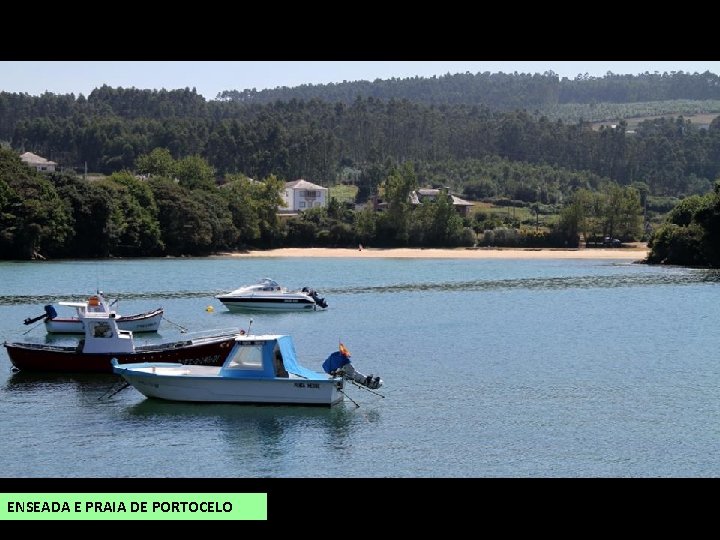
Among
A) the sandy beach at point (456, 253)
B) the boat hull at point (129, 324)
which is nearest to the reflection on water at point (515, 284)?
the boat hull at point (129, 324)

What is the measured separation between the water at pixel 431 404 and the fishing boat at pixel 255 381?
400 mm

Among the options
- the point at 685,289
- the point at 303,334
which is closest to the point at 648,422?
the point at 303,334

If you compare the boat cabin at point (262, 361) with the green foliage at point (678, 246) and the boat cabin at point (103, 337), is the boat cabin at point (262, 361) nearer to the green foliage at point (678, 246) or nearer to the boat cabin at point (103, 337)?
the boat cabin at point (103, 337)

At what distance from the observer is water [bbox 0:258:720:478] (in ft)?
92.2

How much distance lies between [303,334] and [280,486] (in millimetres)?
47748

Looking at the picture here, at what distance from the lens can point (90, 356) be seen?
41.0 m

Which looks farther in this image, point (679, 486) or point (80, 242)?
point (80, 242)

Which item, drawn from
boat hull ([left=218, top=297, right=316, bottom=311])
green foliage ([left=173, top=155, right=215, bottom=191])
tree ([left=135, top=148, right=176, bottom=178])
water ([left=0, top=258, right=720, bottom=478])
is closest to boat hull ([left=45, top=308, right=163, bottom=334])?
water ([left=0, top=258, right=720, bottom=478])

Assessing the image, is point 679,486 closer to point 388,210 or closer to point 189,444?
point 189,444

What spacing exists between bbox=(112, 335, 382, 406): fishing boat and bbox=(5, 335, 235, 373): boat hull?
333 cm

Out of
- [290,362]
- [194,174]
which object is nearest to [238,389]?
[290,362]

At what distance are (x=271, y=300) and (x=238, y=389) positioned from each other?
35337 mm

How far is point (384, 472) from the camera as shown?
27031 millimetres
